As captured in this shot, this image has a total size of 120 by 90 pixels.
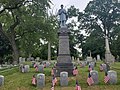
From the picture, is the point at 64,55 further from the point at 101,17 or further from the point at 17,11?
the point at 101,17

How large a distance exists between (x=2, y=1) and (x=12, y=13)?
3.96 metres

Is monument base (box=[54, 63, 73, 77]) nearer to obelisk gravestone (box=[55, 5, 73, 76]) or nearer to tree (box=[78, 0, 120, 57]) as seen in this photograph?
obelisk gravestone (box=[55, 5, 73, 76])

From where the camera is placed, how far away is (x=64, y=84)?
13.2m

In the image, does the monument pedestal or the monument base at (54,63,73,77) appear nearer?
the monument base at (54,63,73,77)

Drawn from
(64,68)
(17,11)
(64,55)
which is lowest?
(64,68)

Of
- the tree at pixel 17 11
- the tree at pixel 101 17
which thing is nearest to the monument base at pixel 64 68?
the tree at pixel 17 11

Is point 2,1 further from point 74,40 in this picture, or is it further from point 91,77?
point 74,40

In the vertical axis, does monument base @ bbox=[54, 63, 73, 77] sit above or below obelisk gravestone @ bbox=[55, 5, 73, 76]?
below

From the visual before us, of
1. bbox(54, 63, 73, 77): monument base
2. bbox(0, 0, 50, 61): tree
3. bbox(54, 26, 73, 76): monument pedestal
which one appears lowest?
bbox(54, 63, 73, 77): monument base

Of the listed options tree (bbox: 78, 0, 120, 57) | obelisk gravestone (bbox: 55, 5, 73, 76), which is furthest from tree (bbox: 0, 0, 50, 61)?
tree (bbox: 78, 0, 120, 57)

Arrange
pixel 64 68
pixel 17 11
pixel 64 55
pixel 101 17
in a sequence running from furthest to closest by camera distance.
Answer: pixel 101 17
pixel 17 11
pixel 64 55
pixel 64 68

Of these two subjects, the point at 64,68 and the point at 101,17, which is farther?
the point at 101,17

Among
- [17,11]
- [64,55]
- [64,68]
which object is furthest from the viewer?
[17,11]

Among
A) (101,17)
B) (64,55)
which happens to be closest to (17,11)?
(64,55)
